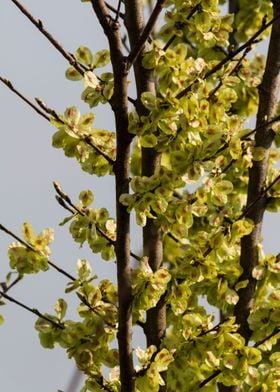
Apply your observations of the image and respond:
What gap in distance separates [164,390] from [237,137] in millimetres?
845

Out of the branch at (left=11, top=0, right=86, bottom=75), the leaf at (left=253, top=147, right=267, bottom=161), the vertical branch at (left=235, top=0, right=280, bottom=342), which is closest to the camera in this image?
the branch at (left=11, top=0, right=86, bottom=75)

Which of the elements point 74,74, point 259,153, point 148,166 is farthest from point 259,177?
point 74,74

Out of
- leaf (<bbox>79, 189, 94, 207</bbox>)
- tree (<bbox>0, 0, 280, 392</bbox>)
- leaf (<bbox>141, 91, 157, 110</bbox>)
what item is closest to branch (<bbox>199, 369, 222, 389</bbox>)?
tree (<bbox>0, 0, 280, 392</bbox>)

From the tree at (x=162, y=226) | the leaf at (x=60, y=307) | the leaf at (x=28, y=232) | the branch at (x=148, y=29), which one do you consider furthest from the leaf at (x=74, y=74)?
the leaf at (x=60, y=307)

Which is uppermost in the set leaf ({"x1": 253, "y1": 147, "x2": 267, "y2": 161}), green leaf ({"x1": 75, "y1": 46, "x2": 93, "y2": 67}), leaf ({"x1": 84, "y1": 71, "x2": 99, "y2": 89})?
leaf ({"x1": 253, "y1": 147, "x2": 267, "y2": 161})

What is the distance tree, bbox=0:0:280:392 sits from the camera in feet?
8.41

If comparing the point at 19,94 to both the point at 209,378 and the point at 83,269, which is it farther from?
the point at 209,378

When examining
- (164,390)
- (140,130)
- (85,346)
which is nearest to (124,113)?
(140,130)

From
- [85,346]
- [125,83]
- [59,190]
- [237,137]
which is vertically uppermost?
[237,137]

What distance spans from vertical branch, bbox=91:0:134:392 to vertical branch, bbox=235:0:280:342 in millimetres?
586

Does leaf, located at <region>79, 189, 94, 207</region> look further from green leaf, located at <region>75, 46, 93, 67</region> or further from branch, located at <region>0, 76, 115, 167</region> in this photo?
green leaf, located at <region>75, 46, 93, 67</region>

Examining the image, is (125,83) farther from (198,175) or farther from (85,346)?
(85,346)

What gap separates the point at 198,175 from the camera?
2574 mm

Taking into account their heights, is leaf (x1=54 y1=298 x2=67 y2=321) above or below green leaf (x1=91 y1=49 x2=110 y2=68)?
below
